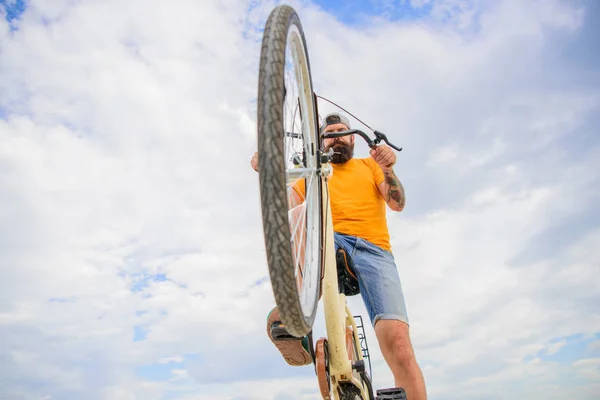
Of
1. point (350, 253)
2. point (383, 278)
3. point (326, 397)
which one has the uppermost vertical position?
point (350, 253)

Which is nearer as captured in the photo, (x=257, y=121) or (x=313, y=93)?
(x=257, y=121)

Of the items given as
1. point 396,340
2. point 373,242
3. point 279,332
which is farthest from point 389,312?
point 279,332

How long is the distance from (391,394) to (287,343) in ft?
2.64

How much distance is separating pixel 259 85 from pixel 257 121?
0.17m

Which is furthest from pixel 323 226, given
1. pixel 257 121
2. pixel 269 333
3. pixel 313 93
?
pixel 257 121

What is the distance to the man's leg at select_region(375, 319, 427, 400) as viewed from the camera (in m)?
2.85

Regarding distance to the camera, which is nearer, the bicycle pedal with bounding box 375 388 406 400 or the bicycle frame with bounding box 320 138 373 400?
the bicycle frame with bounding box 320 138 373 400

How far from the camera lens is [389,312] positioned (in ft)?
9.94

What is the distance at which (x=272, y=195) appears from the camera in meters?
1.71

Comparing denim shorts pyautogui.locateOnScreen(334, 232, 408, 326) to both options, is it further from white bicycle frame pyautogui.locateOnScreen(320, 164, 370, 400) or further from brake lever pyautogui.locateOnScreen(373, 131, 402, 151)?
brake lever pyautogui.locateOnScreen(373, 131, 402, 151)

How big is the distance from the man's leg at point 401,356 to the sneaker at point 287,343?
69 centimetres

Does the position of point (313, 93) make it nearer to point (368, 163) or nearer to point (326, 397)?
point (368, 163)

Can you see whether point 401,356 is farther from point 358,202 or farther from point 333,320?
point 358,202

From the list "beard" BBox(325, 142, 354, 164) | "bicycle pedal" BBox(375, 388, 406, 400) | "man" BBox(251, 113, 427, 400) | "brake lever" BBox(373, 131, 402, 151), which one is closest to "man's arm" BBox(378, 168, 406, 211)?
"man" BBox(251, 113, 427, 400)
